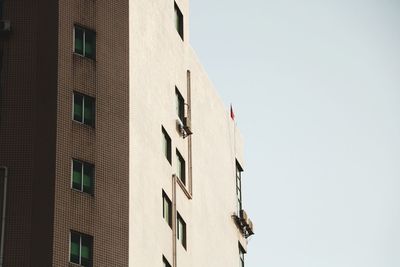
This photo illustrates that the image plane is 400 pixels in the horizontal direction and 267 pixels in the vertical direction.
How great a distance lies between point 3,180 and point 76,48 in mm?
5339

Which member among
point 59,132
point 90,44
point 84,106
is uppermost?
point 90,44

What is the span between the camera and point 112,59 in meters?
42.6

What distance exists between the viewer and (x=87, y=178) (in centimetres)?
4041

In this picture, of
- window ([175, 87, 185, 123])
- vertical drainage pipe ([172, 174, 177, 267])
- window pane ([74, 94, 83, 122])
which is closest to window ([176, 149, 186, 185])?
window ([175, 87, 185, 123])

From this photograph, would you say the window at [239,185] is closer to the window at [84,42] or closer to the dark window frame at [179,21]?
the dark window frame at [179,21]

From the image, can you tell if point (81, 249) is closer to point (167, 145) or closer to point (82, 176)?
point (82, 176)

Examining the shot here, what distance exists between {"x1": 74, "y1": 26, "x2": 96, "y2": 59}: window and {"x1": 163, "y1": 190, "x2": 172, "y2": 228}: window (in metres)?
5.92

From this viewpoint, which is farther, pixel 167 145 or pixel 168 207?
pixel 167 145

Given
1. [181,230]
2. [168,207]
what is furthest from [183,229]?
[168,207]

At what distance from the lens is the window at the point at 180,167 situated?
158ft

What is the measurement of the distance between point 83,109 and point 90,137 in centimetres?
105

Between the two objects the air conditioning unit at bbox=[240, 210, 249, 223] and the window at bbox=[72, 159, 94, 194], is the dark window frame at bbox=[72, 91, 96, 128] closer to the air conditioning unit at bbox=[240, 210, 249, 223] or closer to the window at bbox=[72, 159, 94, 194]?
the window at bbox=[72, 159, 94, 194]

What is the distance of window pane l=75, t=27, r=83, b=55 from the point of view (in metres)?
42.0

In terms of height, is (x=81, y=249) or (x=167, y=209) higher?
(x=167, y=209)
